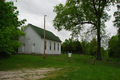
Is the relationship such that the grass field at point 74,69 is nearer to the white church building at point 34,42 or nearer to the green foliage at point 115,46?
the green foliage at point 115,46

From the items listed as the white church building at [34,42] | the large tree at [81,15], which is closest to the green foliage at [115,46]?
the large tree at [81,15]

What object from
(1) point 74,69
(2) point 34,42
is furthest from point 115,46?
(2) point 34,42

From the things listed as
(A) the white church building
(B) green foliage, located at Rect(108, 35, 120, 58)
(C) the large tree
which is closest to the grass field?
(B) green foliage, located at Rect(108, 35, 120, 58)

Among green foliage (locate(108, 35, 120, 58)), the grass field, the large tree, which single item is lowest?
the grass field

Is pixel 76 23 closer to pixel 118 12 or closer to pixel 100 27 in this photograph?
pixel 100 27

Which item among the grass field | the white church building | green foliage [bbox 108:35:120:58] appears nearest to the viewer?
the grass field

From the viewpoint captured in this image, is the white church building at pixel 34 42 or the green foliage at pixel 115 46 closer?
the green foliage at pixel 115 46

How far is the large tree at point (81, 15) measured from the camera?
21688mm

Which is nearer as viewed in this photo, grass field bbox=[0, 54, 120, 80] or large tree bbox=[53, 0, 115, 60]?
grass field bbox=[0, 54, 120, 80]

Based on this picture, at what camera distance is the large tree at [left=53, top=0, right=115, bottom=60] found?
2169 cm

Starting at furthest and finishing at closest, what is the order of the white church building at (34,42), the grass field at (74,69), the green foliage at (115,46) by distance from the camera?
the white church building at (34,42)
the green foliage at (115,46)
the grass field at (74,69)

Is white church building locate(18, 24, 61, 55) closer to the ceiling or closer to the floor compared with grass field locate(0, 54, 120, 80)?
closer to the ceiling

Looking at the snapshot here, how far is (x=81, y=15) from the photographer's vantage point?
926 inches

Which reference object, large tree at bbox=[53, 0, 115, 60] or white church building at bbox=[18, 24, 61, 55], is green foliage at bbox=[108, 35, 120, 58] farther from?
white church building at bbox=[18, 24, 61, 55]
